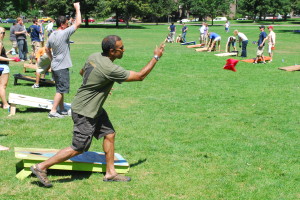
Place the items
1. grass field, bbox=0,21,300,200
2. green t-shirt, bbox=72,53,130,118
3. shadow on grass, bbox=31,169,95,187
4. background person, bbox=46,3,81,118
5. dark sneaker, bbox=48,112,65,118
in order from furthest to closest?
dark sneaker, bbox=48,112,65,118 < background person, bbox=46,3,81,118 < shadow on grass, bbox=31,169,95,187 < grass field, bbox=0,21,300,200 < green t-shirt, bbox=72,53,130,118

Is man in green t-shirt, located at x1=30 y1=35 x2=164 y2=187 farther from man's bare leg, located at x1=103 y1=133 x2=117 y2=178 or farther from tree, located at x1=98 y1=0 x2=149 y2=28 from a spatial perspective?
tree, located at x1=98 y1=0 x2=149 y2=28

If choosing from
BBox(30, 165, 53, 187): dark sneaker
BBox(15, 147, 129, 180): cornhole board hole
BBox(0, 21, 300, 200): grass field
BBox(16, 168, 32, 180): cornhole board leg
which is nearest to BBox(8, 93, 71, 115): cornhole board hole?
BBox(0, 21, 300, 200): grass field

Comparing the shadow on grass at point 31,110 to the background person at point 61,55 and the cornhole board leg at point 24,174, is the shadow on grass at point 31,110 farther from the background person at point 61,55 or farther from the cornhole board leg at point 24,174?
the cornhole board leg at point 24,174

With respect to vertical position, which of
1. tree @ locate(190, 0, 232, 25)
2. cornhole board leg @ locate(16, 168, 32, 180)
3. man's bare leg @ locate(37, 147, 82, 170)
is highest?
tree @ locate(190, 0, 232, 25)

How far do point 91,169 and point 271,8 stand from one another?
75877 millimetres

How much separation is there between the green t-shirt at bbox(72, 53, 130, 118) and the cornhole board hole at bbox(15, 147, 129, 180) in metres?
0.89

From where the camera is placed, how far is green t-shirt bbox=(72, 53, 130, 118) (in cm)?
495

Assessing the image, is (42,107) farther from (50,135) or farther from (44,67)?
(44,67)

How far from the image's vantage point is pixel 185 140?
24.6ft

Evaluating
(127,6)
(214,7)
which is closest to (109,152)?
(127,6)

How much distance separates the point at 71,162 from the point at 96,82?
1.28m

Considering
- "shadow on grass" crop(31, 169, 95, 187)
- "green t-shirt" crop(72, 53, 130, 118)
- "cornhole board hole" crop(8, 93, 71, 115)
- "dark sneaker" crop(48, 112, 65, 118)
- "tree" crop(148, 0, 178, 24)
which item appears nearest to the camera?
"green t-shirt" crop(72, 53, 130, 118)

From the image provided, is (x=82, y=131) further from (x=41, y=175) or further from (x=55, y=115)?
(x=55, y=115)

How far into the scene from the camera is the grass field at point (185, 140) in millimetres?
5328
